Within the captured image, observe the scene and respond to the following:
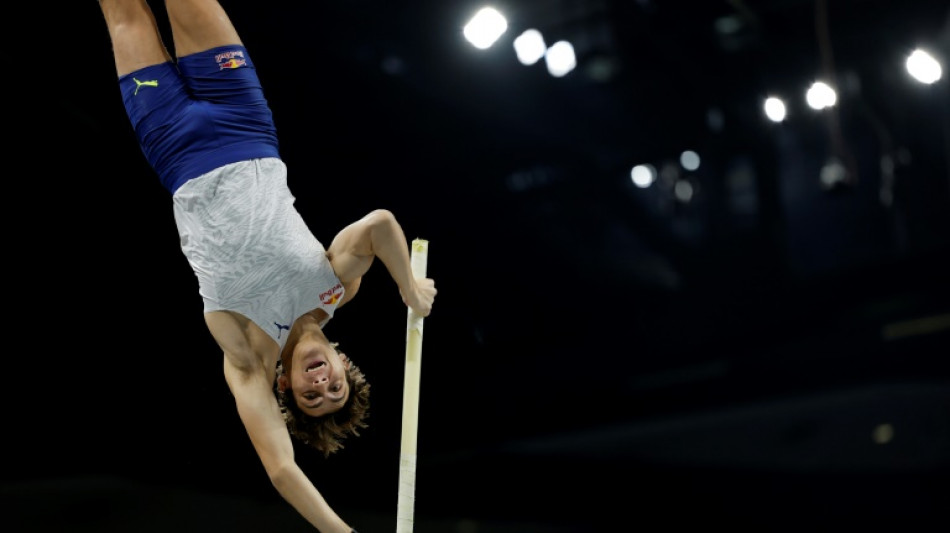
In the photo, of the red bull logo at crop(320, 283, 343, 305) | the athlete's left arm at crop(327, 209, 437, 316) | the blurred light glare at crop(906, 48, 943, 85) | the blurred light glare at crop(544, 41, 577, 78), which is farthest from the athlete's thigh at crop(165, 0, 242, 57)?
the blurred light glare at crop(906, 48, 943, 85)

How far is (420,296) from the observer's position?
3.49 m

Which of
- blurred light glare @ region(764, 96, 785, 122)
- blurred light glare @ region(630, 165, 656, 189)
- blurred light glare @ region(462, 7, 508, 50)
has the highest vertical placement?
blurred light glare @ region(764, 96, 785, 122)

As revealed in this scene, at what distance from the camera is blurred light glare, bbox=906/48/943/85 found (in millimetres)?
6824

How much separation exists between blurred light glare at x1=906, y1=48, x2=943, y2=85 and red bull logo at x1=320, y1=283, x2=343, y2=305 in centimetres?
518

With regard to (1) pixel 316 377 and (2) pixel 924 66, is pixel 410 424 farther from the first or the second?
(2) pixel 924 66

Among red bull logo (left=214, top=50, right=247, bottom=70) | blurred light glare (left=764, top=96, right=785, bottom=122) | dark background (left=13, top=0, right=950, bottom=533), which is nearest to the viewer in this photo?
red bull logo (left=214, top=50, right=247, bottom=70)

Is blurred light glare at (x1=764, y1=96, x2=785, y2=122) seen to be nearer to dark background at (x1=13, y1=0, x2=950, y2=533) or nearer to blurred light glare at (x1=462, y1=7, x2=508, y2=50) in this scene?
dark background at (x1=13, y1=0, x2=950, y2=533)

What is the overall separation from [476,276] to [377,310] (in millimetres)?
1141

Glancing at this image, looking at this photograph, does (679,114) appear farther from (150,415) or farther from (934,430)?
(150,415)

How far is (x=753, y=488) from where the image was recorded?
273 inches

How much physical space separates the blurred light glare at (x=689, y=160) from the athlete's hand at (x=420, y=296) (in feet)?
15.2

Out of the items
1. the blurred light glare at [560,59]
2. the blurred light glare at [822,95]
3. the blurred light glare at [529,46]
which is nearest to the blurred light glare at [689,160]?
the blurred light glare at [822,95]

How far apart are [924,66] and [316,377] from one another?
5.42 metres

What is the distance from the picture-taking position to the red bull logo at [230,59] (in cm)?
357
